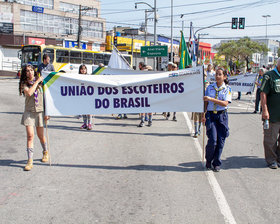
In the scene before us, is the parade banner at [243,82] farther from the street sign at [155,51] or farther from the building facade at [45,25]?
the building facade at [45,25]

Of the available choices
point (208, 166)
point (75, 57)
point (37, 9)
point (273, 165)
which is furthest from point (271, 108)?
point (37, 9)

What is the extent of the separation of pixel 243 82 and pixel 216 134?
12.2 metres

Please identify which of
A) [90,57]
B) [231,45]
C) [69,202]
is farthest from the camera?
[231,45]

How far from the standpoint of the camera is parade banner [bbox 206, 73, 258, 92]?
17.1m

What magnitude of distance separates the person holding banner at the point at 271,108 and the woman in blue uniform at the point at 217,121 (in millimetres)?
788

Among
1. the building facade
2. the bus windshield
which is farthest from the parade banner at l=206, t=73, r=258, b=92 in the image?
the building facade

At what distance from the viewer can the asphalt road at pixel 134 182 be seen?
4258mm

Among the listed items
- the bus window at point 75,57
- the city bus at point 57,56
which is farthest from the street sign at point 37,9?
the bus window at point 75,57

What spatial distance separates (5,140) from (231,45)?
237 feet

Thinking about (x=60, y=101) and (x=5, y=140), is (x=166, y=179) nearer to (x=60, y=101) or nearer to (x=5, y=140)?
(x=60, y=101)

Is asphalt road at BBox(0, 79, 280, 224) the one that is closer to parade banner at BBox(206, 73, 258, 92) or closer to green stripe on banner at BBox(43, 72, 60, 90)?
green stripe on banner at BBox(43, 72, 60, 90)

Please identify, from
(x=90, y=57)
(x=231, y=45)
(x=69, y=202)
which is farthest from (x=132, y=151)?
(x=231, y=45)

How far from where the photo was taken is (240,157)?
7277mm

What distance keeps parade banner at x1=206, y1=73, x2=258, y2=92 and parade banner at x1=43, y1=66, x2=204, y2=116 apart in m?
10.7
